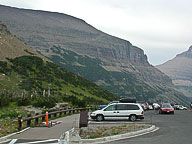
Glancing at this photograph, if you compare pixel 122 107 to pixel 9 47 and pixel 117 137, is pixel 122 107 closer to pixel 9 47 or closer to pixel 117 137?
pixel 117 137

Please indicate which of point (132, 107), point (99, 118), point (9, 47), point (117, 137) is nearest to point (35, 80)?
point (9, 47)

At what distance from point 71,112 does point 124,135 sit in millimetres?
20611

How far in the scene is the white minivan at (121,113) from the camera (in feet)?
75.2

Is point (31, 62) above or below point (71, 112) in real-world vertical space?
above

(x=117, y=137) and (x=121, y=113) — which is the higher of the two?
(x=121, y=113)

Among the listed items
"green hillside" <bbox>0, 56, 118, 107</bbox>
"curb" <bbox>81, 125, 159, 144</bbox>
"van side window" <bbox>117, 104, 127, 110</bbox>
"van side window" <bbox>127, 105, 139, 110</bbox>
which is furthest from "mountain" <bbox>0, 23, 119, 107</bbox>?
"curb" <bbox>81, 125, 159, 144</bbox>

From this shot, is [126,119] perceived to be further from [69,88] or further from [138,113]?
[69,88]

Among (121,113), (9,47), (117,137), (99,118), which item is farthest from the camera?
(9,47)

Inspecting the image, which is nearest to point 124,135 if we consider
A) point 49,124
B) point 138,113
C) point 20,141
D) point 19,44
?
point 20,141

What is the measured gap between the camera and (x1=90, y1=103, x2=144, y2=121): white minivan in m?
22.9

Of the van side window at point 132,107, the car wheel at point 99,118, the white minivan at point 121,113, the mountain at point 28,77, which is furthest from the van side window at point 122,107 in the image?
the mountain at point 28,77

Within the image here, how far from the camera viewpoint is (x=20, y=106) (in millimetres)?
31500

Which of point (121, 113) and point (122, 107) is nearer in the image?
point (121, 113)

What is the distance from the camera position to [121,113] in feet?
75.3
